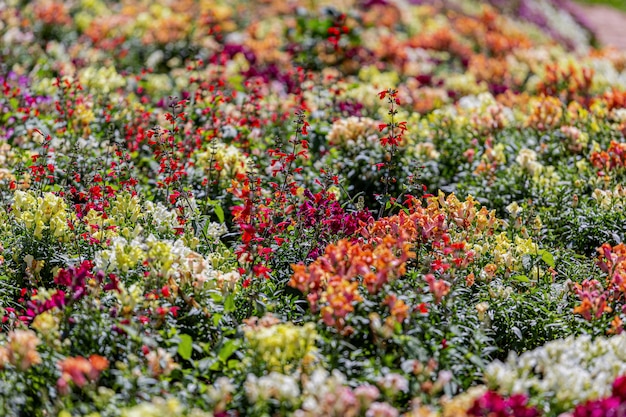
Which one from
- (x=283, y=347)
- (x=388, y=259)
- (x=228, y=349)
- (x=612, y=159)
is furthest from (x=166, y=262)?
(x=612, y=159)

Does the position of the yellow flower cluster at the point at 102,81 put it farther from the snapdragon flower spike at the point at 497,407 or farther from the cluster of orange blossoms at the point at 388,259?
the snapdragon flower spike at the point at 497,407

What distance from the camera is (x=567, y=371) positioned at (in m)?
2.67

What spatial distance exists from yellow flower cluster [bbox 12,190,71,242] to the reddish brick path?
13030 mm

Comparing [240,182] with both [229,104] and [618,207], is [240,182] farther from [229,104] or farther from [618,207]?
[618,207]

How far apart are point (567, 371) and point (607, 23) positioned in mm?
17037

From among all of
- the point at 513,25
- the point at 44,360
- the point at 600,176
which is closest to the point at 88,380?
the point at 44,360

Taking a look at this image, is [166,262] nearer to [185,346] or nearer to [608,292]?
[185,346]

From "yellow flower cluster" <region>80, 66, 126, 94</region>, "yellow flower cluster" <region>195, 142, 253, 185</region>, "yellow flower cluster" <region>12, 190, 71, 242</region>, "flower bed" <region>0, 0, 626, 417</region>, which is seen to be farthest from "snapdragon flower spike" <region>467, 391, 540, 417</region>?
"yellow flower cluster" <region>80, 66, 126, 94</region>

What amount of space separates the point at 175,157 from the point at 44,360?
1534 mm

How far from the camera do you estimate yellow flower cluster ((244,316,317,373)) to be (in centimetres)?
287

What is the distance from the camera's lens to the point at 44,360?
297 cm

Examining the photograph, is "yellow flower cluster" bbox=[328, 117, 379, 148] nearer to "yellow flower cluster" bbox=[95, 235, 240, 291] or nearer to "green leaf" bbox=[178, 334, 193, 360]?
"yellow flower cluster" bbox=[95, 235, 240, 291]

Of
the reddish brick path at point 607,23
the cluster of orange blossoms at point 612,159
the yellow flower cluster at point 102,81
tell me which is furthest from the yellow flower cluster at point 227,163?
the reddish brick path at point 607,23

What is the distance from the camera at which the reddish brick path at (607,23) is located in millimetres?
15202
